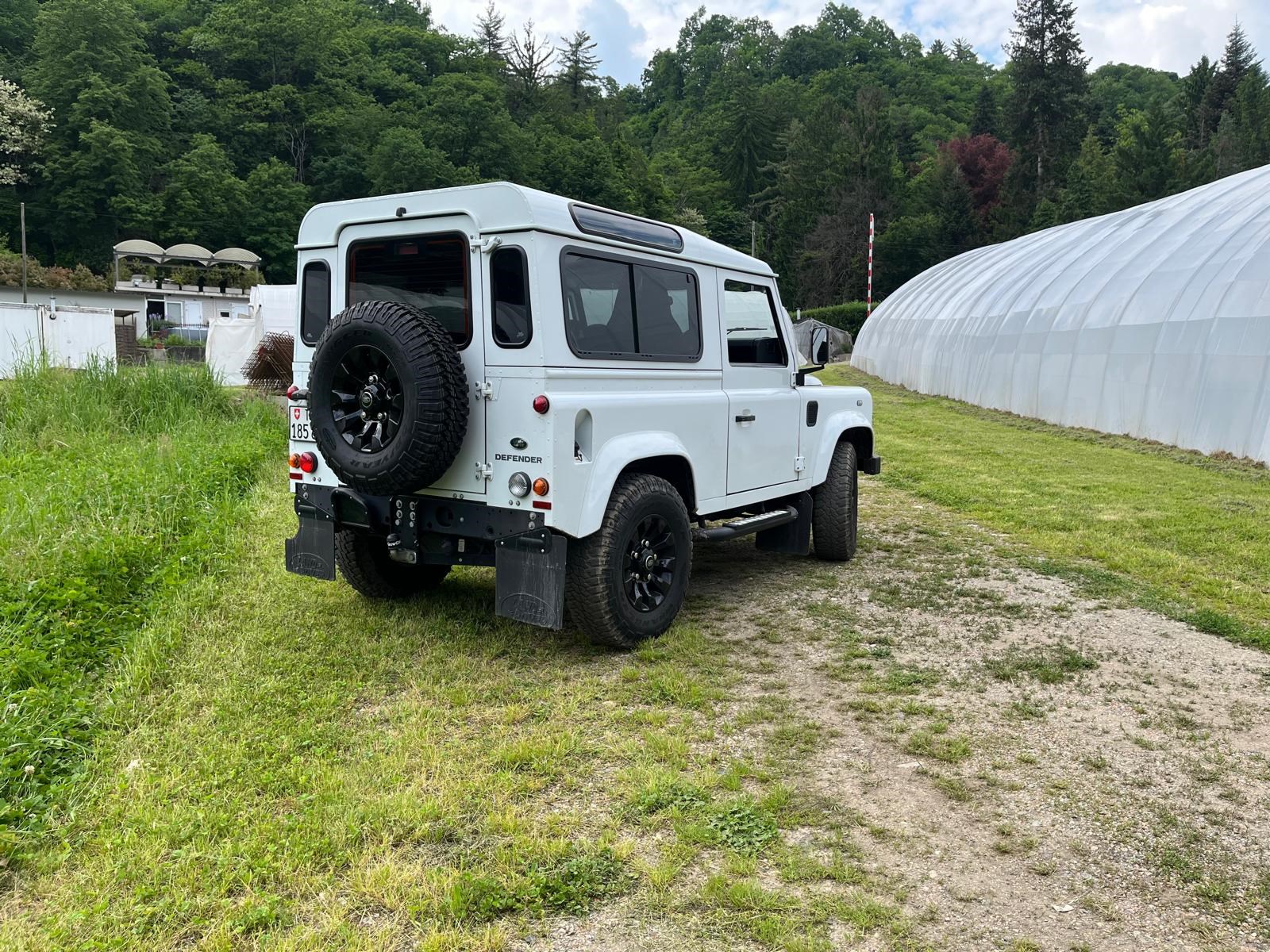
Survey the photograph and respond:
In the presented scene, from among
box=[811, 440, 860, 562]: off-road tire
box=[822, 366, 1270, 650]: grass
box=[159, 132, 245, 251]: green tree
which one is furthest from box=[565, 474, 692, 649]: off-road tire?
box=[159, 132, 245, 251]: green tree

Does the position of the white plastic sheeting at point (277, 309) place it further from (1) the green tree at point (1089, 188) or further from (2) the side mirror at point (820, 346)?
(1) the green tree at point (1089, 188)

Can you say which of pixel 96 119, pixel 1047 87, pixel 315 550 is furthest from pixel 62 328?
pixel 1047 87

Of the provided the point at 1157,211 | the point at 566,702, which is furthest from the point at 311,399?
the point at 1157,211

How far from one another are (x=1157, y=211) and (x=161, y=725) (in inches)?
808

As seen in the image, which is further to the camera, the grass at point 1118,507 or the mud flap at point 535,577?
the grass at point 1118,507

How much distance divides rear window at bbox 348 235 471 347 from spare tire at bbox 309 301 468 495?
0.14 m

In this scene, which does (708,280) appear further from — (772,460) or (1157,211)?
(1157,211)

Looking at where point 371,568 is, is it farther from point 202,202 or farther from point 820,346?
point 202,202

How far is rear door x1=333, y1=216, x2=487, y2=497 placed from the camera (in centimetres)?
486

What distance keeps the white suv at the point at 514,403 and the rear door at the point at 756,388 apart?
0.12 meters

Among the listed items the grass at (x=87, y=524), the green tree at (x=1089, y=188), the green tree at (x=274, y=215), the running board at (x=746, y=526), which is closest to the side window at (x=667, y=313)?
the running board at (x=746, y=526)

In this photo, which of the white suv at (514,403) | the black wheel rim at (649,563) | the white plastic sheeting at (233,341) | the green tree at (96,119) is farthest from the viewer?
the green tree at (96,119)

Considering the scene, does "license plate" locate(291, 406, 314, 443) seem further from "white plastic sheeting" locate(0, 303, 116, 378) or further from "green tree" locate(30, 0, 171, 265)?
"green tree" locate(30, 0, 171, 265)

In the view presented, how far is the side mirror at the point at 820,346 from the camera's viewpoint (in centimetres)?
661
